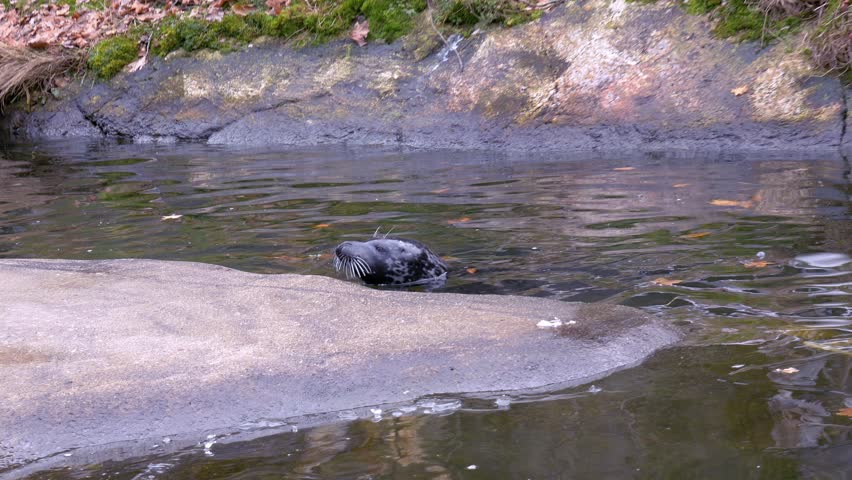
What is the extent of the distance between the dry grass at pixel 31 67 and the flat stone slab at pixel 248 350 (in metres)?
10.3

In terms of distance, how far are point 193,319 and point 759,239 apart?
3763 millimetres

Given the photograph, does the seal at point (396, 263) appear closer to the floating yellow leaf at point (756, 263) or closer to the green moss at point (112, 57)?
the floating yellow leaf at point (756, 263)

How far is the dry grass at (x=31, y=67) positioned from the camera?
46.5 feet

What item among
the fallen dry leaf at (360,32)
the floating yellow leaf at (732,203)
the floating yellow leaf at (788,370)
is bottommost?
the floating yellow leaf at (732,203)

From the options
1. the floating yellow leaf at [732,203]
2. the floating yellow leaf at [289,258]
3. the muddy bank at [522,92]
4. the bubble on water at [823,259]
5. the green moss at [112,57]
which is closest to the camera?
the bubble on water at [823,259]

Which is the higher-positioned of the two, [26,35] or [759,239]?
[26,35]

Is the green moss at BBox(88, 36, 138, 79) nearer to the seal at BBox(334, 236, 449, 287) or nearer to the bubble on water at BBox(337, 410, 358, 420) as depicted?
the seal at BBox(334, 236, 449, 287)

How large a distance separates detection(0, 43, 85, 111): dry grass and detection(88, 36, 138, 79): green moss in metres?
0.40

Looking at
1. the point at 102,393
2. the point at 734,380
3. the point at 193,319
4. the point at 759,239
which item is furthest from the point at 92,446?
the point at 759,239

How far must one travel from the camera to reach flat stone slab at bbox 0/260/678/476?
11.1ft

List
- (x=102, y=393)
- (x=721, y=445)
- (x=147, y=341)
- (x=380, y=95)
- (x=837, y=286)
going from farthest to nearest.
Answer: (x=380, y=95), (x=837, y=286), (x=147, y=341), (x=102, y=393), (x=721, y=445)

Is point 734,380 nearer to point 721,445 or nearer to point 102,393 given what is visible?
point 721,445

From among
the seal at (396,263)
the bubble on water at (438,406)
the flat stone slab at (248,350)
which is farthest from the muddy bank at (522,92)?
the bubble on water at (438,406)

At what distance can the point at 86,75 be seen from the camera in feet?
46.8
